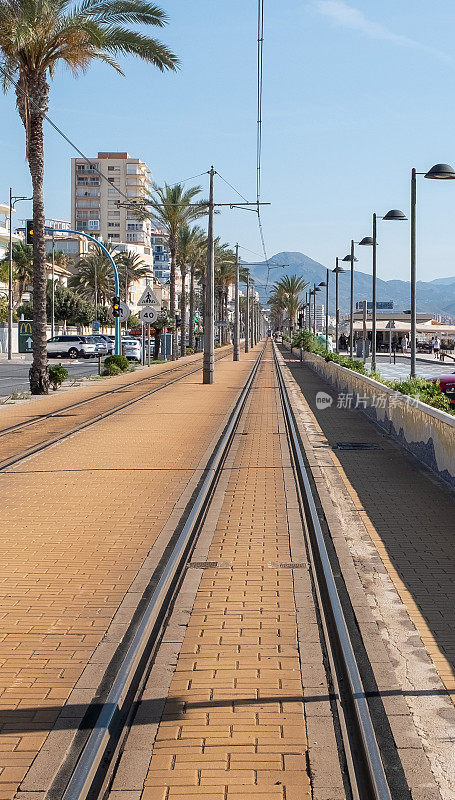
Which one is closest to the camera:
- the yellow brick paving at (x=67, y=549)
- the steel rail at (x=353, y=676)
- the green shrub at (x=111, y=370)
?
the steel rail at (x=353, y=676)

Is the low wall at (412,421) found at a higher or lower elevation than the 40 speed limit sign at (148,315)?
lower

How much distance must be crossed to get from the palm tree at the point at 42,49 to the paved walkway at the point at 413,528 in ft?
46.7

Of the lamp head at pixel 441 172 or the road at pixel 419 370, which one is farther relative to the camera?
the road at pixel 419 370

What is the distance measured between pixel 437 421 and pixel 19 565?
7732 mm

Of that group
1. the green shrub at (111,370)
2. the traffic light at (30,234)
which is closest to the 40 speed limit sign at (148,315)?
the green shrub at (111,370)

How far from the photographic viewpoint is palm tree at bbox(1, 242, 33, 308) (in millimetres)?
93812

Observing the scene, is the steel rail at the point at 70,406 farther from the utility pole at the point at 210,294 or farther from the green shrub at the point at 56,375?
the utility pole at the point at 210,294

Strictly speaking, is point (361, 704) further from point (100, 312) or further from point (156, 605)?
point (100, 312)

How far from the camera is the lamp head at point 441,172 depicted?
21.2 m

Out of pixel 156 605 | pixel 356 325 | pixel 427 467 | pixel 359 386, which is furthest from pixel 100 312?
pixel 156 605

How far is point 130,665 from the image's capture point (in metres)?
6.08

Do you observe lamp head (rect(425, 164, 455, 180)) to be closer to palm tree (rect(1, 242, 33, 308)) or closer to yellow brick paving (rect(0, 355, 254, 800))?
yellow brick paving (rect(0, 355, 254, 800))

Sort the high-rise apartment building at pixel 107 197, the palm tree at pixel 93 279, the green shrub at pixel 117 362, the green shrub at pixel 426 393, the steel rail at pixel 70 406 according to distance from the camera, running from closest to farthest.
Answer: the green shrub at pixel 426 393 → the steel rail at pixel 70 406 → the green shrub at pixel 117 362 → the palm tree at pixel 93 279 → the high-rise apartment building at pixel 107 197

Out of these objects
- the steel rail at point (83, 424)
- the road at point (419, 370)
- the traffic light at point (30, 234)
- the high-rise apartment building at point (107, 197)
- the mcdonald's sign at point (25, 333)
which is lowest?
the steel rail at point (83, 424)
